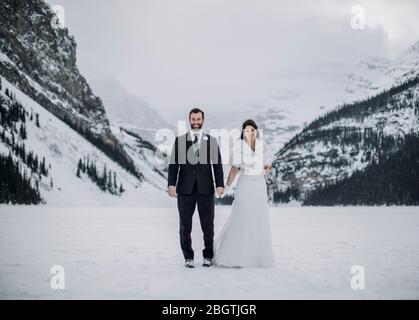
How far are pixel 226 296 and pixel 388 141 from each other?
646ft

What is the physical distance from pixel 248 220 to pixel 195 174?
151 cm

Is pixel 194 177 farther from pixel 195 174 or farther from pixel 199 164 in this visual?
pixel 199 164

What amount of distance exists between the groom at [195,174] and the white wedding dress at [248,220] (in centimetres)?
48

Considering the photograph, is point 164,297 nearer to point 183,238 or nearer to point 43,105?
point 183,238

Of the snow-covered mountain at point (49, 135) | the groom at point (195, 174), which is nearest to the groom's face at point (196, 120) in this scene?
the groom at point (195, 174)

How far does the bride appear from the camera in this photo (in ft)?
38.8

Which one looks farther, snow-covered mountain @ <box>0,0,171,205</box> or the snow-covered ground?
snow-covered mountain @ <box>0,0,171,205</box>

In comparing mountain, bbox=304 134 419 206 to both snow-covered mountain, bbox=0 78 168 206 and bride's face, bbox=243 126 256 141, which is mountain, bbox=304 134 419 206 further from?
bride's face, bbox=243 126 256 141

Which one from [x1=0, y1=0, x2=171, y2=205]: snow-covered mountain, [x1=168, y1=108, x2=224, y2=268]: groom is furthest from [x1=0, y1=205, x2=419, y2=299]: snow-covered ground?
[x1=0, y1=0, x2=171, y2=205]: snow-covered mountain

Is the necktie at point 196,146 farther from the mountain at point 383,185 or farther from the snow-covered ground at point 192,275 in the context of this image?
the mountain at point 383,185

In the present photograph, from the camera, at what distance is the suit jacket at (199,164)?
11.6 meters

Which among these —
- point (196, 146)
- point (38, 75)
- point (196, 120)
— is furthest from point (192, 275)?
point (38, 75)

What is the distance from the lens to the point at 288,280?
10219 mm
